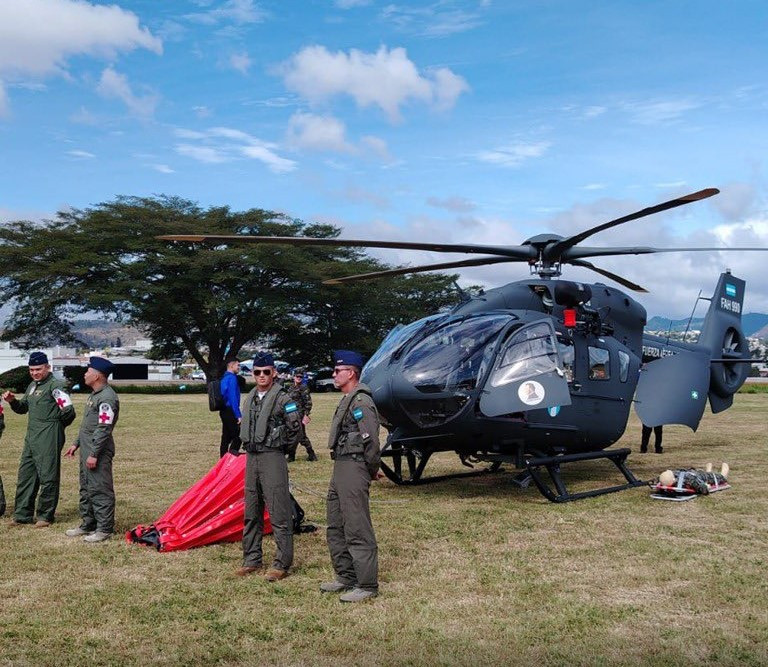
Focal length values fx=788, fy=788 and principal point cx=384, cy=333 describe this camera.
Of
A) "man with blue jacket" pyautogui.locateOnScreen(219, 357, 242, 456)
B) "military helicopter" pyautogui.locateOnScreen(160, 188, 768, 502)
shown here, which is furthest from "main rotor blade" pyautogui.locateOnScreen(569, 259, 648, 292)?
"man with blue jacket" pyautogui.locateOnScreen(219, 357, 242, 456)

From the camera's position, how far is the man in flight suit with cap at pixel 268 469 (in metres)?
6.04

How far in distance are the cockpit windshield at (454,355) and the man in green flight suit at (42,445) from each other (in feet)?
11.9

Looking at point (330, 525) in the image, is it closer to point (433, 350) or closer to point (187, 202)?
point (433, 350)

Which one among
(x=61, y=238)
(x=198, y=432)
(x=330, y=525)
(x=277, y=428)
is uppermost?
(x=61, y=238)

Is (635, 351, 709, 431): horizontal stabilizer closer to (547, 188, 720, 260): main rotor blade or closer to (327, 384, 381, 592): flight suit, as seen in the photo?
(547, 188, 720, 260): main rotor blade

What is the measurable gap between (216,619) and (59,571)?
1855 millimetres

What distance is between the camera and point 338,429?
5.80 metres

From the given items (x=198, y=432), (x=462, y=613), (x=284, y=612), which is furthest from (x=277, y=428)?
(x=198, y=432)

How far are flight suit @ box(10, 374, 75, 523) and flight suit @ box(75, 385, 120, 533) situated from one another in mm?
576

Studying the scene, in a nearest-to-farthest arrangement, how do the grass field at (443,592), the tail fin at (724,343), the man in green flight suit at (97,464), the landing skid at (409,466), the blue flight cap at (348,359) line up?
the grass field at (443,592)
the blue flight cap at (348,359)
the man in green flight suit at (97,464)
the landing skid at (409,466)
the tail fin at (724,343)

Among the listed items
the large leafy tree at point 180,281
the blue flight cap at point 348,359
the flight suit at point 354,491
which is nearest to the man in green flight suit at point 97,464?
the blue flight cap at point 348,359

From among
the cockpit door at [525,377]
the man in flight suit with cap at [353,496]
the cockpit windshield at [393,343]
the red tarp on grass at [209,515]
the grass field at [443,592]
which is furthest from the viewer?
the cockpit windshield at [393,343]

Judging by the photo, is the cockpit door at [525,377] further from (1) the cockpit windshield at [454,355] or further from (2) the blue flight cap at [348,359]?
(2) the blue flight cap at [348,359]

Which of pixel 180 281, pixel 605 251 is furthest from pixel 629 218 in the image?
pixel 180 281
